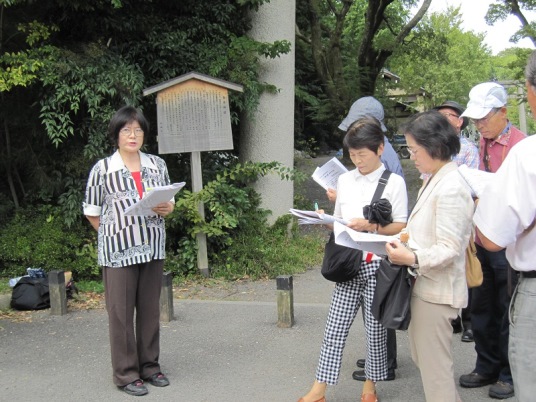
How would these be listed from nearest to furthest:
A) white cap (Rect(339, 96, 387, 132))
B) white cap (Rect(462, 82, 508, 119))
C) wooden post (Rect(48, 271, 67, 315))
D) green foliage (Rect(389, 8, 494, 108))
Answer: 1. white cap (Rect(462, 82, 508, 119))
2. white cap (Rect(339, 96, 387, 132))
3. wooden post (Rect(48, 271, 67, 315))
4. green foliage (Rect(389, 8, 494, 108))

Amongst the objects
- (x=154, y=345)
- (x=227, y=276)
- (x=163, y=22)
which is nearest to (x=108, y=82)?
(x=163, y=22)

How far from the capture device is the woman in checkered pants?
3.85m

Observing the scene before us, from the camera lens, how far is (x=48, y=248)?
25.0 ft

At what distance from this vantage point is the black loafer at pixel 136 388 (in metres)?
4.48

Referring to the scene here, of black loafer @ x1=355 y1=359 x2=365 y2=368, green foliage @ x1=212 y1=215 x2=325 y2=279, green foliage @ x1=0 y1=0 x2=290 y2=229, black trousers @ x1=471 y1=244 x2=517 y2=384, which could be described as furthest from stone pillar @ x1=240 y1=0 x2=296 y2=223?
black trousers @ x1=471 y1=244 x2=517 y2=384

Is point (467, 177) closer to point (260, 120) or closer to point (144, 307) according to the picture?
point (144, 307)

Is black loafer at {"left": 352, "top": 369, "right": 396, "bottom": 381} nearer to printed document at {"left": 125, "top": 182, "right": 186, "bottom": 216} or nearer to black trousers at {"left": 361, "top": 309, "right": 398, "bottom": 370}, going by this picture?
black trousers at {"left": 361, "top": 309, "right": 398, "bottom": 370}

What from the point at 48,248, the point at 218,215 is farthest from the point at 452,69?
the point at 48,248

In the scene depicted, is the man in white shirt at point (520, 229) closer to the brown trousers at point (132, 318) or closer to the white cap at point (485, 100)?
the white cap at point (485, 100)

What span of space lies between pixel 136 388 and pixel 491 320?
2559 millimetres

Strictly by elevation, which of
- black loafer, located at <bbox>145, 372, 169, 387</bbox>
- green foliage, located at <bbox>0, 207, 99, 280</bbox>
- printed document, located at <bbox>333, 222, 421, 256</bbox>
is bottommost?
black loafer, located at <bbox>145, 372, 169, 387</bbox>

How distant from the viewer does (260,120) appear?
350 inches

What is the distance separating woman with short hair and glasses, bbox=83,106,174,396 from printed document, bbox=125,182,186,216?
95 mm

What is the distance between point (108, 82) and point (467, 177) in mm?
5313
